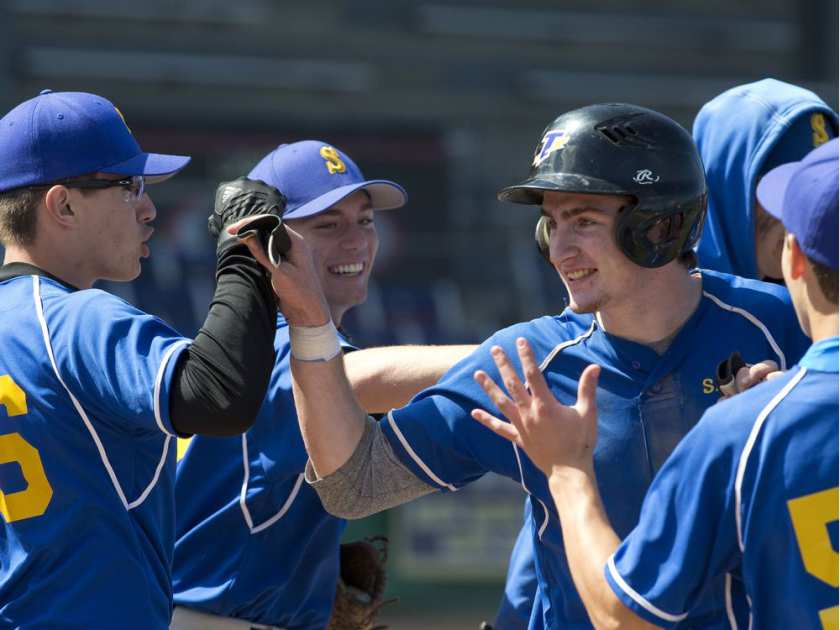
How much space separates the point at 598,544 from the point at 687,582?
185 mm

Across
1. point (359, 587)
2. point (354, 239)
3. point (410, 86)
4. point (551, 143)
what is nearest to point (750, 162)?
point (551, 143)

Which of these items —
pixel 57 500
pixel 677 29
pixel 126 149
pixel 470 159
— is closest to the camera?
pixel 57 500

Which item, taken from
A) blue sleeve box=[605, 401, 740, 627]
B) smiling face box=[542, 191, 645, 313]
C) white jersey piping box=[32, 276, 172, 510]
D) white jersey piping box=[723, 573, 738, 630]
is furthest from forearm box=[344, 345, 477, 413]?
blue sleeve box=[605, 401, 740, 627]

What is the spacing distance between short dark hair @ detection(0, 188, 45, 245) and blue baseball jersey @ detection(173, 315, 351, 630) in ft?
2.92

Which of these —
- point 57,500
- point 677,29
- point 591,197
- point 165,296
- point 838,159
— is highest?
point 838,159

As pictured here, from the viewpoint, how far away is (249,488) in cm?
424

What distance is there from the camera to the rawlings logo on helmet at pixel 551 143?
345cm

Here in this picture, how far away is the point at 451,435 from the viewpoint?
344cm

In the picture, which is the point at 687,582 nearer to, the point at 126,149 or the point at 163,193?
the point at 126,149

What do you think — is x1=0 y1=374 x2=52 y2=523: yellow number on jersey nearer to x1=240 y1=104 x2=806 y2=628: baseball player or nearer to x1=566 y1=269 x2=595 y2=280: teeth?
x1=240 y1=104 x2=806 y2=628: baseball player

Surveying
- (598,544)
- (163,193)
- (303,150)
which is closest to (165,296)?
(163,193)

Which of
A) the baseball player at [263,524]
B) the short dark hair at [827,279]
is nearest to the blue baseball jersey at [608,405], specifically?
the baseball player at [263,524]

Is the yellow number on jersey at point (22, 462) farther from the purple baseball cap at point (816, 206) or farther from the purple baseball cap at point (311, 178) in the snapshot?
the purple baseball cap at point (816, 206)

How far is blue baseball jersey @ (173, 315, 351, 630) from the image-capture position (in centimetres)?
423
